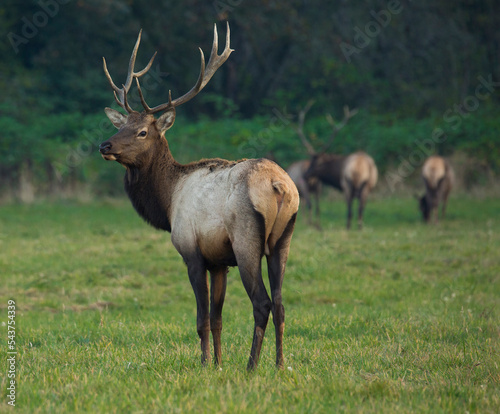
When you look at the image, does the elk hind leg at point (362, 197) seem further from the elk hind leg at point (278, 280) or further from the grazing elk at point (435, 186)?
the elk hind leg at point (278, 280)

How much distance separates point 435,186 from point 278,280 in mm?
13900

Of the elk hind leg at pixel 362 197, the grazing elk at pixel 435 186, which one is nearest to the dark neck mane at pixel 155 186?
the elk hind leg at pixel 362 197

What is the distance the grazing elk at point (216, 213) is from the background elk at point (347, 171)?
36.9 ft

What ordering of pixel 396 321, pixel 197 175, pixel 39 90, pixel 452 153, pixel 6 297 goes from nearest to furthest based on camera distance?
1. pixel 197 175
2. pixel 396 321
3. pixel 6 297
4. pixel 452 153
5. pixel 39 90

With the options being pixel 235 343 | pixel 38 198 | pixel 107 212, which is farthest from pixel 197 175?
pixel 38 198

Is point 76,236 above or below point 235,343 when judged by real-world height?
above

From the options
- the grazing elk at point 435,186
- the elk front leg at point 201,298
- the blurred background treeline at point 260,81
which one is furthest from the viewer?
the blurred background treeline at point 260,81

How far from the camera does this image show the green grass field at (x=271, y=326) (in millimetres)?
4500

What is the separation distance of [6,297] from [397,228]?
10.1 m

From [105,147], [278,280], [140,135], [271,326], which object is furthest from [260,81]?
[278,280]

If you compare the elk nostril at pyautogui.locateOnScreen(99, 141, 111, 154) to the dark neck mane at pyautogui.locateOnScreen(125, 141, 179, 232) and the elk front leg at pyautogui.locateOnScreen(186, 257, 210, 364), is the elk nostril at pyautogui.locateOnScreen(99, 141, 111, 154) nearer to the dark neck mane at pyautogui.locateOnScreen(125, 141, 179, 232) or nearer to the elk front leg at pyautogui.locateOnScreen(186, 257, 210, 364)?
the dark neck mane at pyautogui.locateOnScreen(125, 141, 179, 232)

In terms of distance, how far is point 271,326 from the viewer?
7.49m

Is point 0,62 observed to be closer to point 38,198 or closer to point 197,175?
point 38,198

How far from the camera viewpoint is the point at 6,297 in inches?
361
